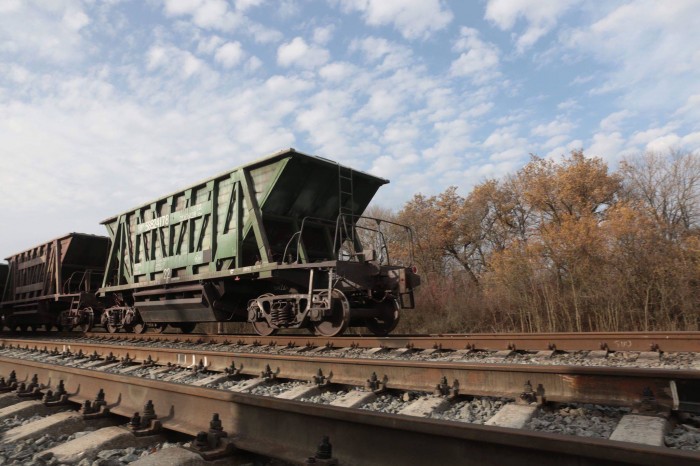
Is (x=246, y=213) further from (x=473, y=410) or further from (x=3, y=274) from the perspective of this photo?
(x=3, y=274)

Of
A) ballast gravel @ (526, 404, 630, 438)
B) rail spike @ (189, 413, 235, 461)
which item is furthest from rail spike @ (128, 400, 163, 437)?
ballast gravel @ (526, 404, 630, 438)

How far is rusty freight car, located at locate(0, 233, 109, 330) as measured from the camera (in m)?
13.9

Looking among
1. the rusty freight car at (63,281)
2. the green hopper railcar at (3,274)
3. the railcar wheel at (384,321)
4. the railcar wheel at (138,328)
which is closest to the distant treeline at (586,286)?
the railcar wheel at (384,321)

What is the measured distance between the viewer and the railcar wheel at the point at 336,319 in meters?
7.60

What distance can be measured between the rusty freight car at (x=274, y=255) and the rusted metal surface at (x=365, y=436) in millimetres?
4553

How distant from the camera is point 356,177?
9.66 metres

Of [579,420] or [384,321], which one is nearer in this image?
[579,420]

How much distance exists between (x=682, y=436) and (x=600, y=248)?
11.8 meters

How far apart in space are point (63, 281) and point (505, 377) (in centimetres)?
1514

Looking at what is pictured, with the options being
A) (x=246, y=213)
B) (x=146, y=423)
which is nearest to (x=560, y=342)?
(x=146, y=423)

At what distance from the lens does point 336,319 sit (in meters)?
8.02

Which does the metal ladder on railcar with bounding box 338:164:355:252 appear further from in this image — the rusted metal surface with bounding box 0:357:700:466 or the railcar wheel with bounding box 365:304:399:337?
the rusted metal surface with bounding box 0:357:700:466

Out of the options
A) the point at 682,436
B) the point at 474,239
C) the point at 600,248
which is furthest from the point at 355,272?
the point at 474,239

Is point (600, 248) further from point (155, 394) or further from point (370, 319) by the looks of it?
point (155, 394)
